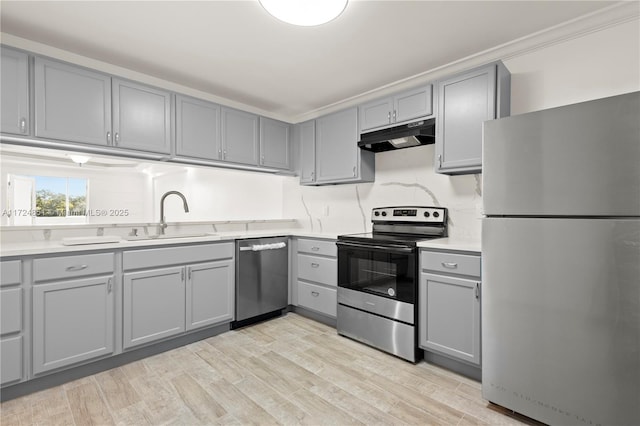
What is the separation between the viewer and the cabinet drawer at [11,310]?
189 cm

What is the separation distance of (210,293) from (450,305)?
2029 millimetres

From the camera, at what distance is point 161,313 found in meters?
2.56

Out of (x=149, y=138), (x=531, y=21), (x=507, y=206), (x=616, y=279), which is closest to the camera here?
(x=616, y=279)

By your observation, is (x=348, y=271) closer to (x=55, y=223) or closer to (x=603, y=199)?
(x=603, y=199)

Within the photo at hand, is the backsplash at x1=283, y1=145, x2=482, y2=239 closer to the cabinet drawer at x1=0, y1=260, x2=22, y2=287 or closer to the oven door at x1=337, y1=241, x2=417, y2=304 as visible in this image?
the oven door at x1=337, y1=241, x2=417, y2=304

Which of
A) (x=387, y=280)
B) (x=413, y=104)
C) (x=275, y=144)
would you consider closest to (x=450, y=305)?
(x=387, y=280)

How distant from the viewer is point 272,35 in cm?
228

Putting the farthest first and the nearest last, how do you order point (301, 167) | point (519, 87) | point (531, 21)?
point (301, 167) → point (519, 87) → point (531, 21)

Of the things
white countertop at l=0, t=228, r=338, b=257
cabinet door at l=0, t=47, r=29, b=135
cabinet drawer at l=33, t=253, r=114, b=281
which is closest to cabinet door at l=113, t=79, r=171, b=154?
cabinet door at l=0, t=47, r=29, b=135

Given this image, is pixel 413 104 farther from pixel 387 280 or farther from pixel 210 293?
pixel 210 293

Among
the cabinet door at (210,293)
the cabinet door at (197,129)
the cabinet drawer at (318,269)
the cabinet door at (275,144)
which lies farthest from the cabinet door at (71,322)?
the cabinet door at (275,144)

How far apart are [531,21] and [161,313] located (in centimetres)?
348

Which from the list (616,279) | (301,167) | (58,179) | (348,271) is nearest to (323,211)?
(301,167)

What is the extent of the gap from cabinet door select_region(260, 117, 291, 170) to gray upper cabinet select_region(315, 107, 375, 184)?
1.48ft
